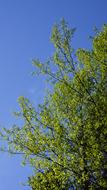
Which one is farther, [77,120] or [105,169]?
[77,120]

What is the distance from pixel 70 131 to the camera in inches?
498

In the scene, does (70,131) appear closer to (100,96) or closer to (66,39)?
(100,96)

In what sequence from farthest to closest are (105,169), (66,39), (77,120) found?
(66,39) → (77,120) → (105,169)

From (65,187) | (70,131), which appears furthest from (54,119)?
(65,187)

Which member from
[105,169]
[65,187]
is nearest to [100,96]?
[105,169]

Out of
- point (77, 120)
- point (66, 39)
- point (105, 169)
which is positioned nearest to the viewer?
point (105, 169)

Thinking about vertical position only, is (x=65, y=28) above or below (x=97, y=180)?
above

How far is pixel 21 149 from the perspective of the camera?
13.2 m

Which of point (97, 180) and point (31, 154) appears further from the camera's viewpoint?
point (31, 154)

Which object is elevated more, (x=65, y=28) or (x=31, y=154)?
(x=65, y=28)

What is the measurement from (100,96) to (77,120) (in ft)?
3.63

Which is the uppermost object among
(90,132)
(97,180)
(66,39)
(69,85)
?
(66,39)

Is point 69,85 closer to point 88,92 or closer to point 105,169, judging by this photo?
point 88,92

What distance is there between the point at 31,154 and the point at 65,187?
1.59 m
